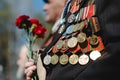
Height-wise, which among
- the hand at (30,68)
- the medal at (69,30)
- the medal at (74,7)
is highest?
the medal at (74,7)

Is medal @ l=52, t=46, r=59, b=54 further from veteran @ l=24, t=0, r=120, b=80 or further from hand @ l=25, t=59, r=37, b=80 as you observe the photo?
hand @ l=25, t=59, r=37, b=80

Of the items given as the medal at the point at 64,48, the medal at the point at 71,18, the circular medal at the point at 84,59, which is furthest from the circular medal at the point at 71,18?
the circular medal at the point at 84,59

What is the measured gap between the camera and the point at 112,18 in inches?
77.4

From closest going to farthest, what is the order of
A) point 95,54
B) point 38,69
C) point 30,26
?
1. point 95,54
2. point 38,69
3. point 30,26

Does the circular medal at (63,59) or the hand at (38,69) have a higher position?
the circular medal at (63,59)

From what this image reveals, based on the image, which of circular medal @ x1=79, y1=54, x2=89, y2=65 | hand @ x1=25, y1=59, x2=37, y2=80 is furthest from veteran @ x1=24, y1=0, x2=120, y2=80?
hand @ x1=25, y1=59, x2=37, y2=80

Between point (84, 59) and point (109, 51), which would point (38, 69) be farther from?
point (109, 51)

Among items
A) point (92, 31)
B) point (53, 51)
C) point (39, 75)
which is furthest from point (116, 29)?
point (39, 75)

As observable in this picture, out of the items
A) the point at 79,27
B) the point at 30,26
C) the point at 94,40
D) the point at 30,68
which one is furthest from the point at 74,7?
the point at 30,26

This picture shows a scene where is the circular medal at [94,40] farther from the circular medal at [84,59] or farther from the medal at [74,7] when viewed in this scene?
the medal at [74,7]

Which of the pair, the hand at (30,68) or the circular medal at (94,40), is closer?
the circular medal at (94,40)

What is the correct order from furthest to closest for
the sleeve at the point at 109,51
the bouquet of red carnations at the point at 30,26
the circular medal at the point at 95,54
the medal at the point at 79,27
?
the bouquet of red carnations at the point at 30,26, the medal at the point at 79,27, the circular medal at the point at 95,54, the sleeve at the point at 109,51

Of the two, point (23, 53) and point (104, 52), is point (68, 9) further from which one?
point (23, 53)

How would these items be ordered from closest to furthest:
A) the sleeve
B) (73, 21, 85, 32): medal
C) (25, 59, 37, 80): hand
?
the sleeve, (73, 21, 85, 32): medal, (25, 59, 37, 80): hand
